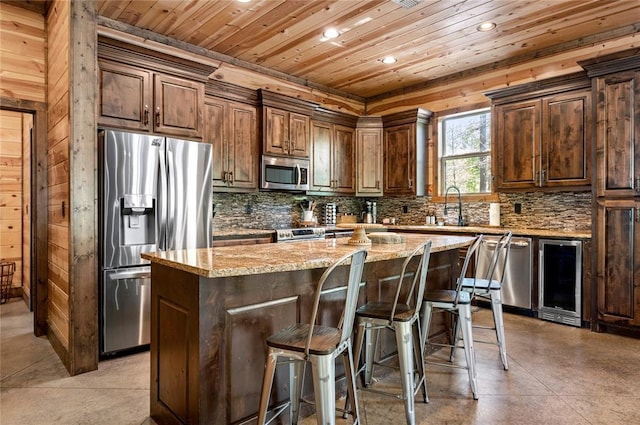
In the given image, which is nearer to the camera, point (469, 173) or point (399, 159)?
point (469, 173)

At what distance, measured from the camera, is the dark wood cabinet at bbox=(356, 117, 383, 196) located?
6043 millimetres

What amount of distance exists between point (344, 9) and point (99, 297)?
10.9ft

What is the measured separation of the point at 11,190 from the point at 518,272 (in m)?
6.57

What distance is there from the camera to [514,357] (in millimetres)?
3146

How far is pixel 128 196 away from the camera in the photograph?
127 inches

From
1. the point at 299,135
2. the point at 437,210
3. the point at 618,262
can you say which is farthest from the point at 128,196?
the point at 618,262

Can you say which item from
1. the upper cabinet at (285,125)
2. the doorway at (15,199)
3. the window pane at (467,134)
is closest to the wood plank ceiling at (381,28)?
the upper cabinet at (285,125)

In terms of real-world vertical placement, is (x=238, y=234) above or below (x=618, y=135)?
below

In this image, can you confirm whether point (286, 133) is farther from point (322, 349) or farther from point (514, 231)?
point (322, 349)

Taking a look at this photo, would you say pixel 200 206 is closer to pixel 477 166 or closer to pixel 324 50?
pixel 324 50

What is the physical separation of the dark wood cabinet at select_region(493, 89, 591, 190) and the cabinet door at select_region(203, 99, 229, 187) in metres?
3.35

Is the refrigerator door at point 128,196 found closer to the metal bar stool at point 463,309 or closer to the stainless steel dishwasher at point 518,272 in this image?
the metal bar stool at point 463,309

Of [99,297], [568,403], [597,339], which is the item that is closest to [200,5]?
[99,297]

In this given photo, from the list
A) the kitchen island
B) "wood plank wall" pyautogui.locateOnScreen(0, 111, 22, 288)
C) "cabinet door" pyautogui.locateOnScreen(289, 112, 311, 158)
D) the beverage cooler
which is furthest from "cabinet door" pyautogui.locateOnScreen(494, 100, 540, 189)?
"wood plank wall" pyautogui.locateOnScreen(0, 111, 22, 288)
